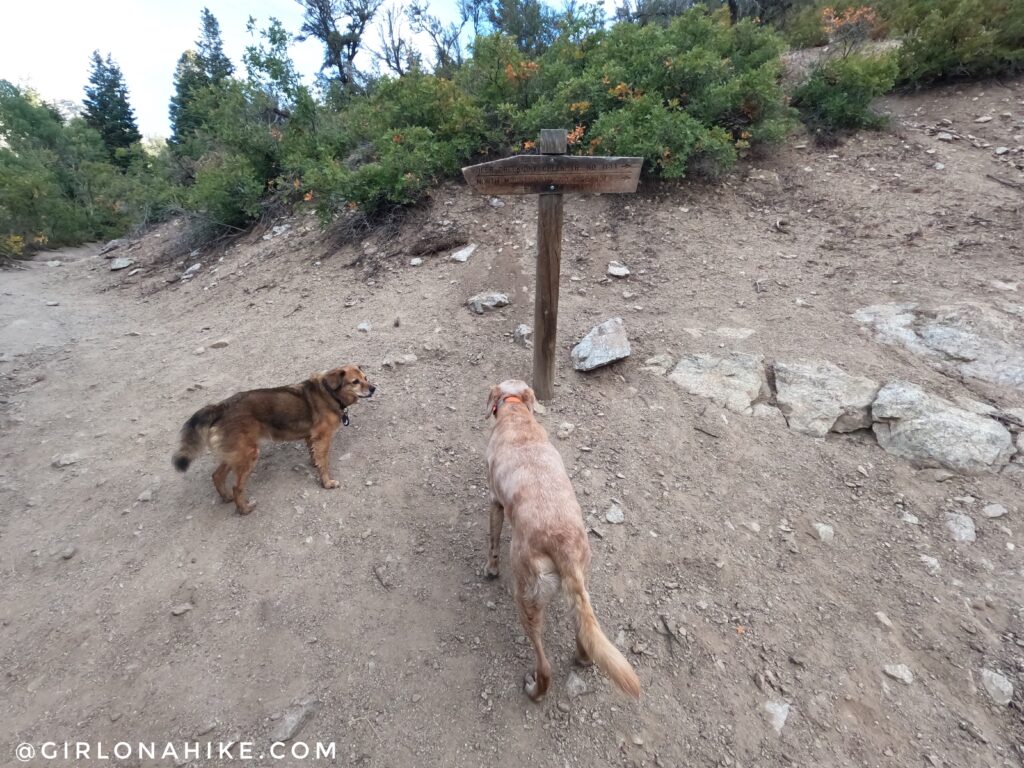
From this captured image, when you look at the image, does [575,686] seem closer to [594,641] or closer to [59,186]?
[594,641]

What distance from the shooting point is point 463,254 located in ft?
24.2

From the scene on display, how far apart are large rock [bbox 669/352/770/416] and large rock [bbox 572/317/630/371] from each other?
0.64 meters

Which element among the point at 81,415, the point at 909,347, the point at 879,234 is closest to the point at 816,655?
the point at 909,347

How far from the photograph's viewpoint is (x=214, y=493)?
3.99 m

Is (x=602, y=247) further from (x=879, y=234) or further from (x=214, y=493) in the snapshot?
(x=214, y=493)

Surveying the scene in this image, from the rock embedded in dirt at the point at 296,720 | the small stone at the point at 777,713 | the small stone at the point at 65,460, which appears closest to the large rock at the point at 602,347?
the small stone at the point at 777,713

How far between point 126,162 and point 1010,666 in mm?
39241

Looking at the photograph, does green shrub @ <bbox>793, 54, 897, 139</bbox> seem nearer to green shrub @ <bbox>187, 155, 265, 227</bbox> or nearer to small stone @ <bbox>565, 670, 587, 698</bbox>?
small stone @ <bbox>565, 670, 587, 698</bbox>

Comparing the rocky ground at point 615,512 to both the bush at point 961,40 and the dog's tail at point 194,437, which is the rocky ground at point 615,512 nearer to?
the dog's tail at point 194,437

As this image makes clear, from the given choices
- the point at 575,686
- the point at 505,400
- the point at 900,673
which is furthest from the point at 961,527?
the point at 505,400

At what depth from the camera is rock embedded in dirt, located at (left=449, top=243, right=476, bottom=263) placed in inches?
288

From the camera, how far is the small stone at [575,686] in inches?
102

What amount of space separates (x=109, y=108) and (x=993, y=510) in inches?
→ 1783

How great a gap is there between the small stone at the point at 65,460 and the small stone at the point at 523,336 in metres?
4.69
